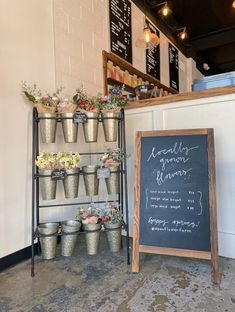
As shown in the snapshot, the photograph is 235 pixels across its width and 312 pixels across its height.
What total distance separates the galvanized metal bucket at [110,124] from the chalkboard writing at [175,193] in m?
0.33

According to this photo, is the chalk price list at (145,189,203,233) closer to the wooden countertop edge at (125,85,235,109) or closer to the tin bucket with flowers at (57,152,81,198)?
→ the tin bucket with flowers at (57,152,81,198)

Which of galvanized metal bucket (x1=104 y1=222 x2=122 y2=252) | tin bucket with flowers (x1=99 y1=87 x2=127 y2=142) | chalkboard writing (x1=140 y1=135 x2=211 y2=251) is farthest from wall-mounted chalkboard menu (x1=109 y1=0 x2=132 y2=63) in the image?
galvanized metal bucket (x1=104 y1=222 x2=122 y2=252)

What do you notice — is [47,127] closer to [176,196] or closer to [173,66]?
[176,196]

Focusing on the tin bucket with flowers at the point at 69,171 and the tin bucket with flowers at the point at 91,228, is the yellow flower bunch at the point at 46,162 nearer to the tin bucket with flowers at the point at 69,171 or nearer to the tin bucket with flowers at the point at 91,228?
the tin bucket with flowers at the point at 69,171

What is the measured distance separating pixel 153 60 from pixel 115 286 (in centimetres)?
377

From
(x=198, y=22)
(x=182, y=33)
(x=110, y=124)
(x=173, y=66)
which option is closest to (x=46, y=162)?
(x=110, y=124)

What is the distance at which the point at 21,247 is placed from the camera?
2.05 m

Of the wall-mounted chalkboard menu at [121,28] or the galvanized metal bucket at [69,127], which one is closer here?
the galvanized metal bucket at [69,127]

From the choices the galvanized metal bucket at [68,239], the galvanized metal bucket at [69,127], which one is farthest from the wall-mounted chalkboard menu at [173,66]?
the galvanized metal bucket at [68,239]

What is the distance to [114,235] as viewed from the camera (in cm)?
212

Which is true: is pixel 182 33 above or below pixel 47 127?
above

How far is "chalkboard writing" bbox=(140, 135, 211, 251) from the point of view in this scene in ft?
5.64

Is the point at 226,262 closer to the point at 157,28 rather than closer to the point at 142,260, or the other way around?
the point at 142,260

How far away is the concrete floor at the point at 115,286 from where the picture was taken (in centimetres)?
143
